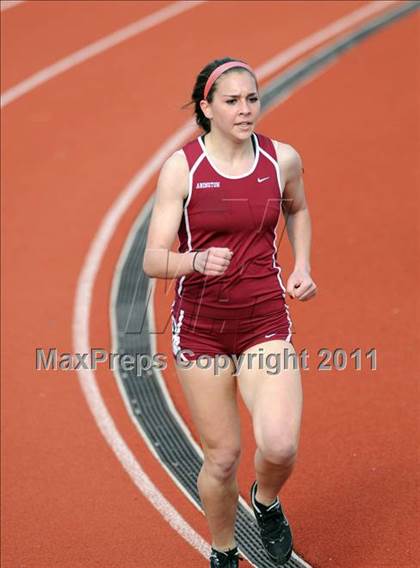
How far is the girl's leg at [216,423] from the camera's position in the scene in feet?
17.3

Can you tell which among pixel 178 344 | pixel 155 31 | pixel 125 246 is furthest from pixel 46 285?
pixel 155 31

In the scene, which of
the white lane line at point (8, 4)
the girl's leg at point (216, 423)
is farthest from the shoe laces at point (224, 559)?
the white lane line at point (8, 4)

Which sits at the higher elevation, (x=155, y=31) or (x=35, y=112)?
(x=155, y=31)

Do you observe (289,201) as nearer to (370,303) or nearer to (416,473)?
(416,473)

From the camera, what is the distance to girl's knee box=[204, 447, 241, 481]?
17.4 feet

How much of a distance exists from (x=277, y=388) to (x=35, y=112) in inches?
316

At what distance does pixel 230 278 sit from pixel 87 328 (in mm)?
3822

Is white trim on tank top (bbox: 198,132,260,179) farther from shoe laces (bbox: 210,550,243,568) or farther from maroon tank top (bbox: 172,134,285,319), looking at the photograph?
shoe laces (bbox: 210,550,243,568)

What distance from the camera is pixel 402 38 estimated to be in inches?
551

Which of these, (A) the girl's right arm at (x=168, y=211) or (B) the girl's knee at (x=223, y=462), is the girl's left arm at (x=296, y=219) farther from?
(B) the girl's knee at (x=223, y=462)

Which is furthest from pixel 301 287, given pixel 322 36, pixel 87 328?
pixel 322 36

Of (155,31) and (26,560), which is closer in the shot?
(26,560)

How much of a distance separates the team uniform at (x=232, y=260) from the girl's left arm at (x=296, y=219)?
7 centimetres

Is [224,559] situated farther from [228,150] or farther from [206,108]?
[206,108]
